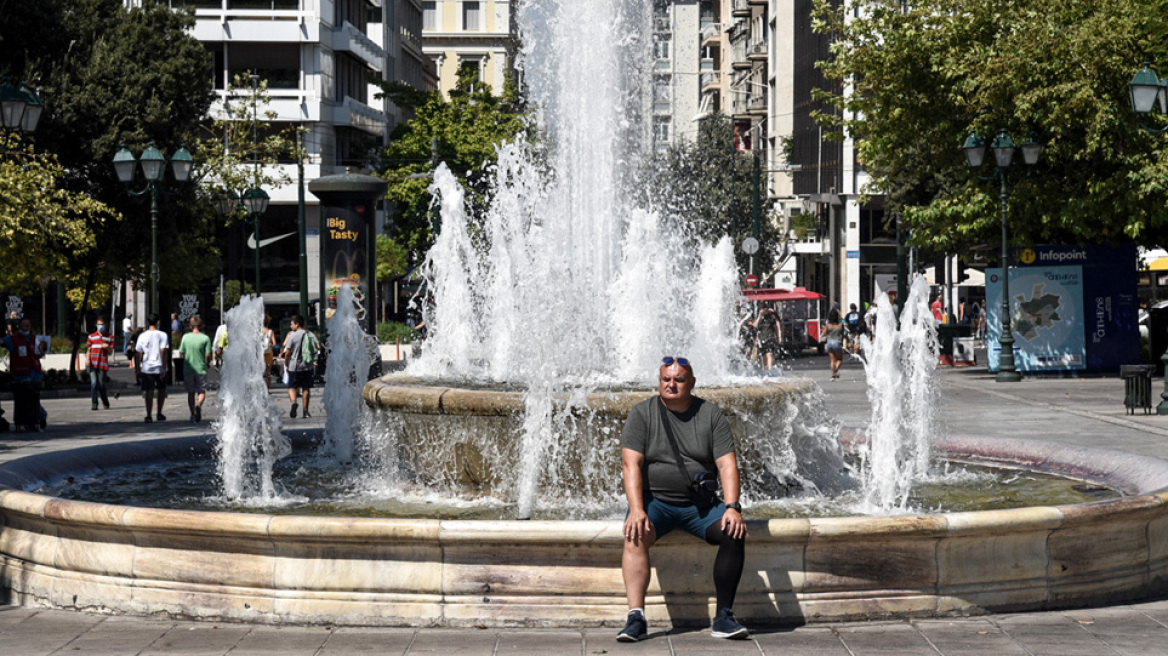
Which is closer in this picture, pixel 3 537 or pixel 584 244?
pixel 3 537

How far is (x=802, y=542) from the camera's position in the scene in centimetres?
768

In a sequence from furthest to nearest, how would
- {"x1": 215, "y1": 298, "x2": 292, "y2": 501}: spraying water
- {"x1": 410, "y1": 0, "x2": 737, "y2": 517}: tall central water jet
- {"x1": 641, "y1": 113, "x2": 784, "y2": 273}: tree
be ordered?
{"x1": 641, "y1": 113, "x2": 784, "y2": 273}: tree, {"x1": 410, "y1": 0, "x2": 737, "y2": 517}: tall central water jet, {"x1": 215, "y1": 298, "x2": 292, "y2": 501}: spraying water

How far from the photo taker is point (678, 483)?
7.63m

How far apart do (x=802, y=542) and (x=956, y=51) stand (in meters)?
23.9

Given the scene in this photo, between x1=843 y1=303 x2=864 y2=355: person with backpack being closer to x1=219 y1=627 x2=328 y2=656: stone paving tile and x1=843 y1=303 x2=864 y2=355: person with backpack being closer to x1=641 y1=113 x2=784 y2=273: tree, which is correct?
x1=641 y1=113 x2=784 y2=273: tree

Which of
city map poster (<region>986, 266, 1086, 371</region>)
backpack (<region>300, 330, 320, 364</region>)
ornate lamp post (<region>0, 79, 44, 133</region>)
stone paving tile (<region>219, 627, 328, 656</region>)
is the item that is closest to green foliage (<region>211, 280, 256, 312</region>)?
city map poster (<region>986, 266, 1086, 371</region>)

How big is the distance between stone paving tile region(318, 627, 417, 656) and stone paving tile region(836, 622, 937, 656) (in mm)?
2089

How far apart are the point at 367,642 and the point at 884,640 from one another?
96.5 inches

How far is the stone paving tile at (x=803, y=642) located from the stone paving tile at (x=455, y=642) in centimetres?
128

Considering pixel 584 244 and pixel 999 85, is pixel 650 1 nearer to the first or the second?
pixel 584 244

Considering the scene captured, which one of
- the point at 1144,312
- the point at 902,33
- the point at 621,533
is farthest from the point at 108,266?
the point at 621,533

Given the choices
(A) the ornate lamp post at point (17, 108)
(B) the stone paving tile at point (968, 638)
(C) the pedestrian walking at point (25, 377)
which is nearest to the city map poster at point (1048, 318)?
(C) the pedestrian walking at point (25, 377)

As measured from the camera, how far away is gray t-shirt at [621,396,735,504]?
765 cm

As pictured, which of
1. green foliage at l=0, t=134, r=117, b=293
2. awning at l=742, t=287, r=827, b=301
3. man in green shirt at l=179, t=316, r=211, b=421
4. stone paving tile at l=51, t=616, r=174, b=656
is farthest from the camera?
awning at l=742, t=287, r=827, b=301
